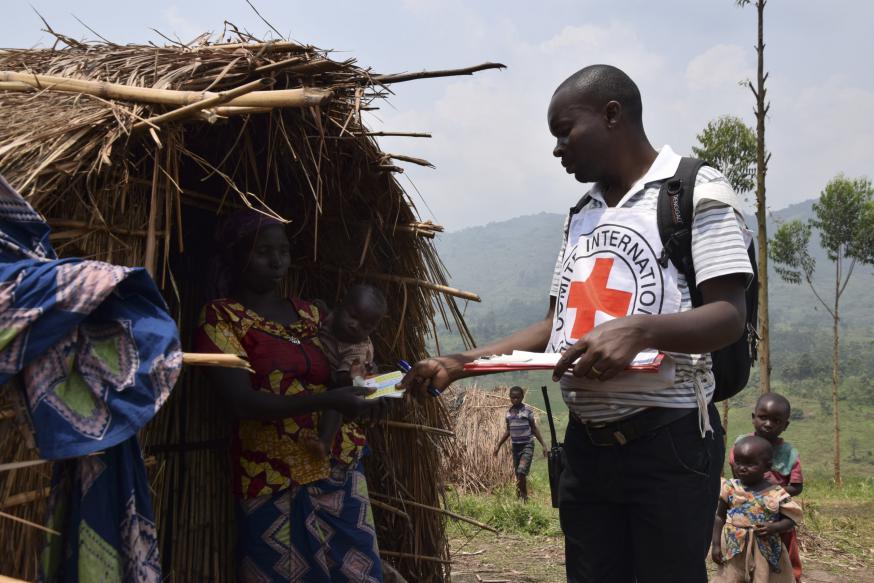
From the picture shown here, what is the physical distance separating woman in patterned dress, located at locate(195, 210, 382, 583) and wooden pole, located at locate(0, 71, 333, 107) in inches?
30.3

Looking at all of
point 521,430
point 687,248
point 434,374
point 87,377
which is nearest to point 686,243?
point 687,248

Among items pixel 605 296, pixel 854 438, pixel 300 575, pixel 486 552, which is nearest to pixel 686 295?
pixel 605 296

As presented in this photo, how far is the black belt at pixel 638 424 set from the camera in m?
2.12

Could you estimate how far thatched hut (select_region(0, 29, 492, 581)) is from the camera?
238 centimetres

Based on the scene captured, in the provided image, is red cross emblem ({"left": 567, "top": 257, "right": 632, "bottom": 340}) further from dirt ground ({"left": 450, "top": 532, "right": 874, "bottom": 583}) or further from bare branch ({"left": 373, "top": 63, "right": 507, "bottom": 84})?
dirt ground ({"left": 450, "top": 532, "right": 874, "bottom": 583})

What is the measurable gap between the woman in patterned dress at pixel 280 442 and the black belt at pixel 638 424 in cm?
107

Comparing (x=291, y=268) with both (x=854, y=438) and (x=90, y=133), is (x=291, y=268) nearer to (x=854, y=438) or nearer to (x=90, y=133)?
(x=90, y=133)

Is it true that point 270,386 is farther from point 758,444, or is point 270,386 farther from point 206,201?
point 758,444

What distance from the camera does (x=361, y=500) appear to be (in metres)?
3.27

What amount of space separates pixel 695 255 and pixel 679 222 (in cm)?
10

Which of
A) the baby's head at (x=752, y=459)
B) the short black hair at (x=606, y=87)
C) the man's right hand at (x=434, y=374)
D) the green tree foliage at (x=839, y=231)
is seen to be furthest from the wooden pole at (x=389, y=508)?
the green tree foliage at (x=839, y=231)

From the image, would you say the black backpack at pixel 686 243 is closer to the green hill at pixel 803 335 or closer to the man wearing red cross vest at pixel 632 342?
the man wearing red cross vest at pixel 632 342

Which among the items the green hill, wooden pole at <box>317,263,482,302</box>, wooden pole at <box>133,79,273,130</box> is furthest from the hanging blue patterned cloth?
wooden pole at <box>317,263,482,302</box>

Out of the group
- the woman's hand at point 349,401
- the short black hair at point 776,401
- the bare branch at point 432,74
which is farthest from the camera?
the short black hair at point 776,401
